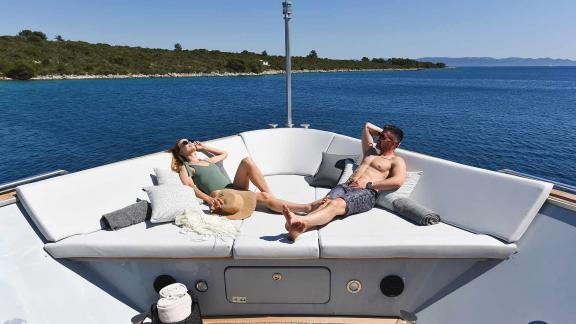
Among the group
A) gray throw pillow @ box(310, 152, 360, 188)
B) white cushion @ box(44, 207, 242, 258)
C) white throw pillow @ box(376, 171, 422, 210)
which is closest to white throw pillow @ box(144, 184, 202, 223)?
white cushion @ box(44, 207, 242, 258)

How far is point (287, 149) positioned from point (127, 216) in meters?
2.27

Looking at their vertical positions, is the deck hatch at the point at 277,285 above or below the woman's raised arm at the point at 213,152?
below

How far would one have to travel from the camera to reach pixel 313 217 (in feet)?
7.80

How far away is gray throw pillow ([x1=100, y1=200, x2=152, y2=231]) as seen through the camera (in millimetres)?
2486

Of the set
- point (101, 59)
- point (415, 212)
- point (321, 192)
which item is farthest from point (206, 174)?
point (101, 59)

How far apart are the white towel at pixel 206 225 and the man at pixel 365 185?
475mm

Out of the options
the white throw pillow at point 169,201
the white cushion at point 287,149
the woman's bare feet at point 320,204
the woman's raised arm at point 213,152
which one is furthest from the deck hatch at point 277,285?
the white cushion at point 287,149

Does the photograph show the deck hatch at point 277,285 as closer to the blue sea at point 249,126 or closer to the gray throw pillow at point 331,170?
the gray throw pillow at point 331,170

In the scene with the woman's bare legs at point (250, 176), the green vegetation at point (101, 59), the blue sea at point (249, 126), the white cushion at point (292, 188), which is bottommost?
the blue sea at point (249, 126)

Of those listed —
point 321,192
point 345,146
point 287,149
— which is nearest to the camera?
point 321,192

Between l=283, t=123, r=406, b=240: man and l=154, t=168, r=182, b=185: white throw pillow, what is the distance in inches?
46.9

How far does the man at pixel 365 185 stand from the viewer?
93.9 inches

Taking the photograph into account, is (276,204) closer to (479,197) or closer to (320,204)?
(320,204)

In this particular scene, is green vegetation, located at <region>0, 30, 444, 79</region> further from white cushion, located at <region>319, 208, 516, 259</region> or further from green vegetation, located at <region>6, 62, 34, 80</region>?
white cushion, located at <region>319, 208, 516, 259</region>
